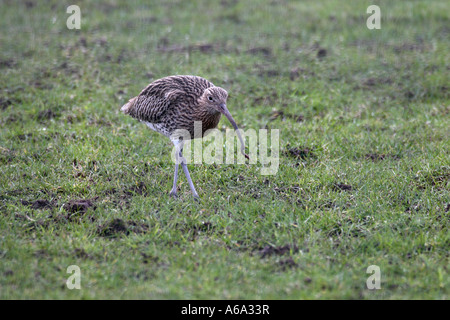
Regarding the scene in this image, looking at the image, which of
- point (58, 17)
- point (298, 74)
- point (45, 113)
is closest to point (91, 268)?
point (45, 113)

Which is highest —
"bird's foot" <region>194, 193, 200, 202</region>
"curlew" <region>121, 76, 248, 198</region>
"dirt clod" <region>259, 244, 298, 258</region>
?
"curlew" <region>121, 76, 248, 198</region>

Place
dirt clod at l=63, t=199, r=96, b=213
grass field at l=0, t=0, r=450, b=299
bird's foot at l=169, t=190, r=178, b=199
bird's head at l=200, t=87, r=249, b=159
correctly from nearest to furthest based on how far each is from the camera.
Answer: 1. grass field at l=0, t=0, r=450, b=299
2. dirt clod at l=63, t=199, r=96, b=213
3. bird's head at l=200, t=87, r=249, b=159
4. bird's foot at l=169, t=190, r=178, b=199

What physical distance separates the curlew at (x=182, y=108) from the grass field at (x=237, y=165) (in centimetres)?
60

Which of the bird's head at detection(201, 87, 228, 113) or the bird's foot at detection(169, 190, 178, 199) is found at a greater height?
the bird's head at detection(201, 87, 228, 113)

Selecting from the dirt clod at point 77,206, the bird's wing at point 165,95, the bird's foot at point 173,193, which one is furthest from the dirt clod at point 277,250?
the bird's wing at point 165,95

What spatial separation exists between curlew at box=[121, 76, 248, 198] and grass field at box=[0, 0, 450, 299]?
0.60 metres

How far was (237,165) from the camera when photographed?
24.1 ft

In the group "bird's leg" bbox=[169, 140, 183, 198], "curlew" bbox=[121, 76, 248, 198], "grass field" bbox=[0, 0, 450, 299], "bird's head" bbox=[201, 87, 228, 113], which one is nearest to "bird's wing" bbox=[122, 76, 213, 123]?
"curlew" bbox=[121, 76, 248, 198]

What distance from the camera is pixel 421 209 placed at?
6094 mm

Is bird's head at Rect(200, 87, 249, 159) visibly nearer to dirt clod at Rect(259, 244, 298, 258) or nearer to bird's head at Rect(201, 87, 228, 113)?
bird's head at Rect(201, 87, 228, 113)

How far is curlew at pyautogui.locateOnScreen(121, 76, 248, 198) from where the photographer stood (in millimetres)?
6504

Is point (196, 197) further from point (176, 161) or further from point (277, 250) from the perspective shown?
point (277, 250)

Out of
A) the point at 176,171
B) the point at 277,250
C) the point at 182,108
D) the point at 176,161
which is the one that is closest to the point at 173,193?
the point at 176,171
